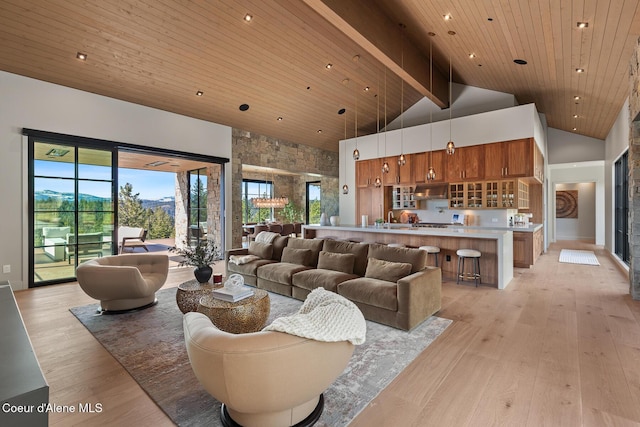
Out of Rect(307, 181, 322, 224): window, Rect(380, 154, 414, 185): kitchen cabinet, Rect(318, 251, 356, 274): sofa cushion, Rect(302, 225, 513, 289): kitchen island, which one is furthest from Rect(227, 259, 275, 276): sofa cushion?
Rect(307, 181, 322, 224): window

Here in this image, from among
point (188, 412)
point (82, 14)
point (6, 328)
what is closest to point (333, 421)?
point (188, 412)

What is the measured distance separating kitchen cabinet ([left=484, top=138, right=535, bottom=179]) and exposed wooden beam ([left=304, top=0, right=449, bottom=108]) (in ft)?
6.51

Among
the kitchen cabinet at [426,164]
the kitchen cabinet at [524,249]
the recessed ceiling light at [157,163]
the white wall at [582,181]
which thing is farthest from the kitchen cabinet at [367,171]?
the white wall at [582,181]

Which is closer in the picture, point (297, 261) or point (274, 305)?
point (274, 305)

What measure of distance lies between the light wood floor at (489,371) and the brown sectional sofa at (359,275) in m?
0.47

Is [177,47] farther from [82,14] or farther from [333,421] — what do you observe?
[333,421]

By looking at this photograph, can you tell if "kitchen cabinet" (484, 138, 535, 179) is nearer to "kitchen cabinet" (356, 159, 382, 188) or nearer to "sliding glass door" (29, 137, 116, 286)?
"kitchen cabinet" (356, 159, 382, 188)

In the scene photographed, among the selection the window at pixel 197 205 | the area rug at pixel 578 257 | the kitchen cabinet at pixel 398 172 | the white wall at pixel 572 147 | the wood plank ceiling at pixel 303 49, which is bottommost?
the area rug at pixel 578 257

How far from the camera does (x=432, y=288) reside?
146 inches

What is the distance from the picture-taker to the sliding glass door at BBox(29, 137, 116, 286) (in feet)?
17.2

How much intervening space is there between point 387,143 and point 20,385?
8.57m

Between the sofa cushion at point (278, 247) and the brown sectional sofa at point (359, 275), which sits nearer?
the brown sectional sofa at point (359, 275)

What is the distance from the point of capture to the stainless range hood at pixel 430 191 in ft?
26.3

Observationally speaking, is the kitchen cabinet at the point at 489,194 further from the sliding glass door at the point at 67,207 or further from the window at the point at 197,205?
the sliding glass door at the point at 67,207
